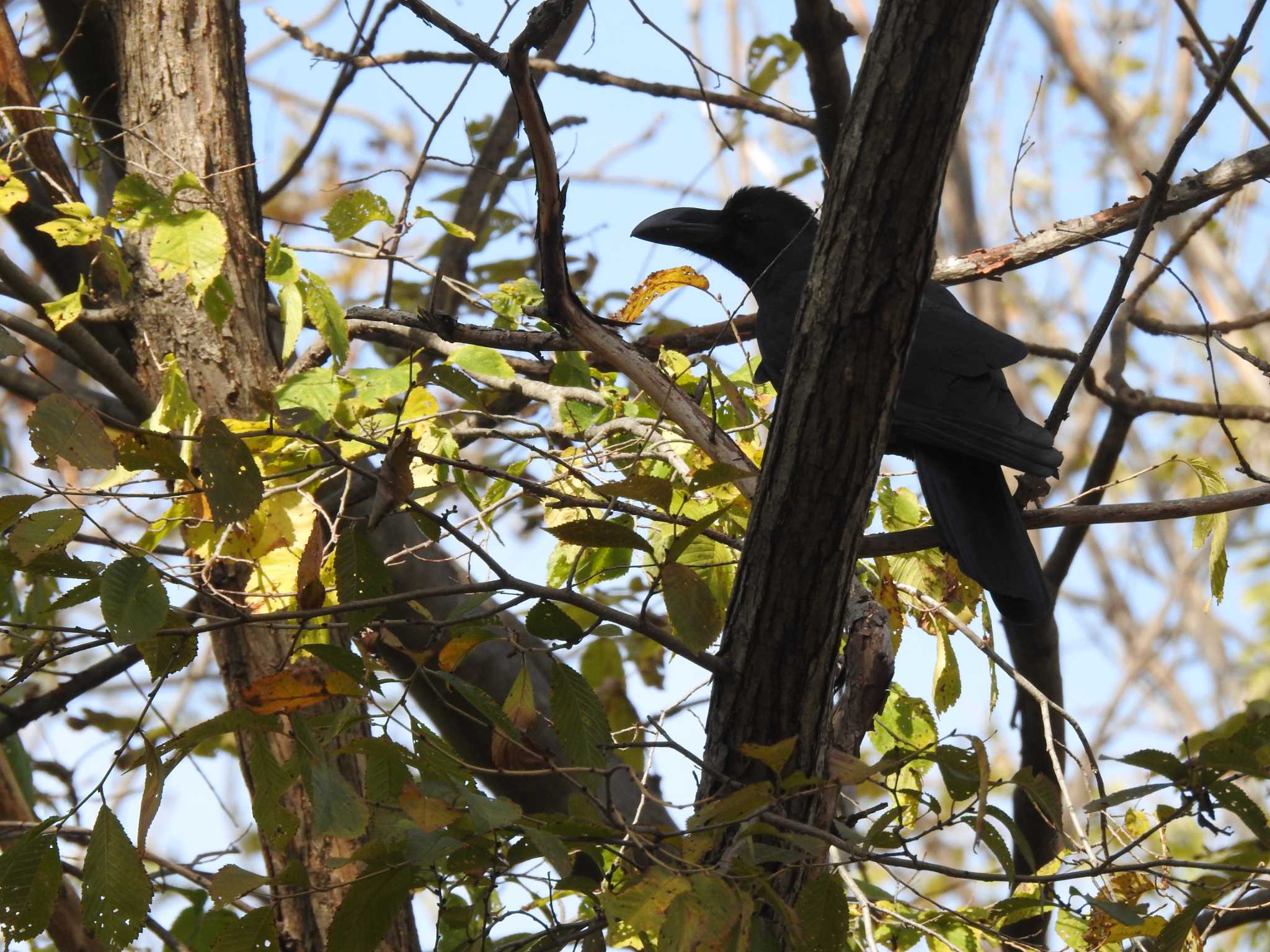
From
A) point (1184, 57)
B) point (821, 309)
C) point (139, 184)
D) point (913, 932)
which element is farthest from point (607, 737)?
point (1184, 57)

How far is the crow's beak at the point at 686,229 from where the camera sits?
4.11 meters

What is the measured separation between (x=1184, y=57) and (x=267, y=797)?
1122 centimetres

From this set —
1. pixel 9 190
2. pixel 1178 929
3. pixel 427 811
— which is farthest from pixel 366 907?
pixel 9 190

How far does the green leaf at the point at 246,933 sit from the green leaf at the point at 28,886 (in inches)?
9.6

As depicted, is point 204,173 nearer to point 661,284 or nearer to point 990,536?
point 661,284

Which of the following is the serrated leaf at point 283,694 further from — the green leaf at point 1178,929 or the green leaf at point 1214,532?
the green leaf at point 1214,532

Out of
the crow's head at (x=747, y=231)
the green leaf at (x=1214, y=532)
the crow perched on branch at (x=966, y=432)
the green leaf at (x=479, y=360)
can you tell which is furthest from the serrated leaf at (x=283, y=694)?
the crow's head at (x=747, y=231)

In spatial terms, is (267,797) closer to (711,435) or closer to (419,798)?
(419,798)

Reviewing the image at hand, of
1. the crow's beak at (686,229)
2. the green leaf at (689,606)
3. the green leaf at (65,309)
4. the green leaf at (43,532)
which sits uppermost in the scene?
the crow's beak at (686,229)

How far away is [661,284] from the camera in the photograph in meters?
2.45

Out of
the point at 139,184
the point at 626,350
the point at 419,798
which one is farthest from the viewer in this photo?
the point at 139,184

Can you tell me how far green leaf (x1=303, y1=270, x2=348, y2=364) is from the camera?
9.64 ft

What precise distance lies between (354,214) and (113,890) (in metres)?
1.89

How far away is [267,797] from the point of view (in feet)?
5.92
